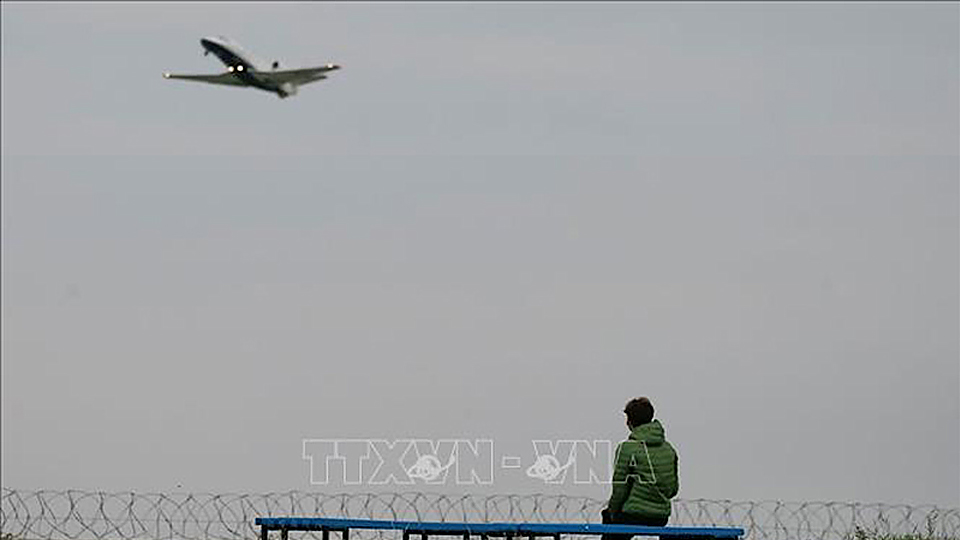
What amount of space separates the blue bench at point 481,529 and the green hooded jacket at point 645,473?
9.5 inches

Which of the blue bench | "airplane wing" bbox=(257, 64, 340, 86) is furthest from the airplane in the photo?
the blue bench

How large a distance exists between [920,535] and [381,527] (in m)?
7.28

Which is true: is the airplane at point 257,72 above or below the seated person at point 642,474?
above

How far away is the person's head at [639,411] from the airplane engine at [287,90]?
44.1 metres

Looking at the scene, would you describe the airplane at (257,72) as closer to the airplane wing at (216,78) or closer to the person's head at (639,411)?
the airplane wing at (216,78)

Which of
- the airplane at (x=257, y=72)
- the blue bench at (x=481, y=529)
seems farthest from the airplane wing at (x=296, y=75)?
the blue bench at (x=481, y=529)

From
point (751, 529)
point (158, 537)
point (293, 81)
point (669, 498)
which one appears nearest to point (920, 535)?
point (751, 529)

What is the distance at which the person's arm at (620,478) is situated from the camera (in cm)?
1934

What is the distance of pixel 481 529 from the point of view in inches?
785

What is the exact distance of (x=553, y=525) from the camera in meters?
19.3

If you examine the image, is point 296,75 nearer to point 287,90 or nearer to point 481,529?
point 287,90

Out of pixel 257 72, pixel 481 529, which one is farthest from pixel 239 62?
pixel 481 529

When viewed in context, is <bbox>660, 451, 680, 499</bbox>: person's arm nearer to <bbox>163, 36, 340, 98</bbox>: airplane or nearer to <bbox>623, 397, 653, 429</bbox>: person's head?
<bbox>623, 397, 653, 429</bbox>: person's head

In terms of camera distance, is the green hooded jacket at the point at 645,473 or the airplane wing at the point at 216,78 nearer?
the green hooded jacket at the point at 645,473
